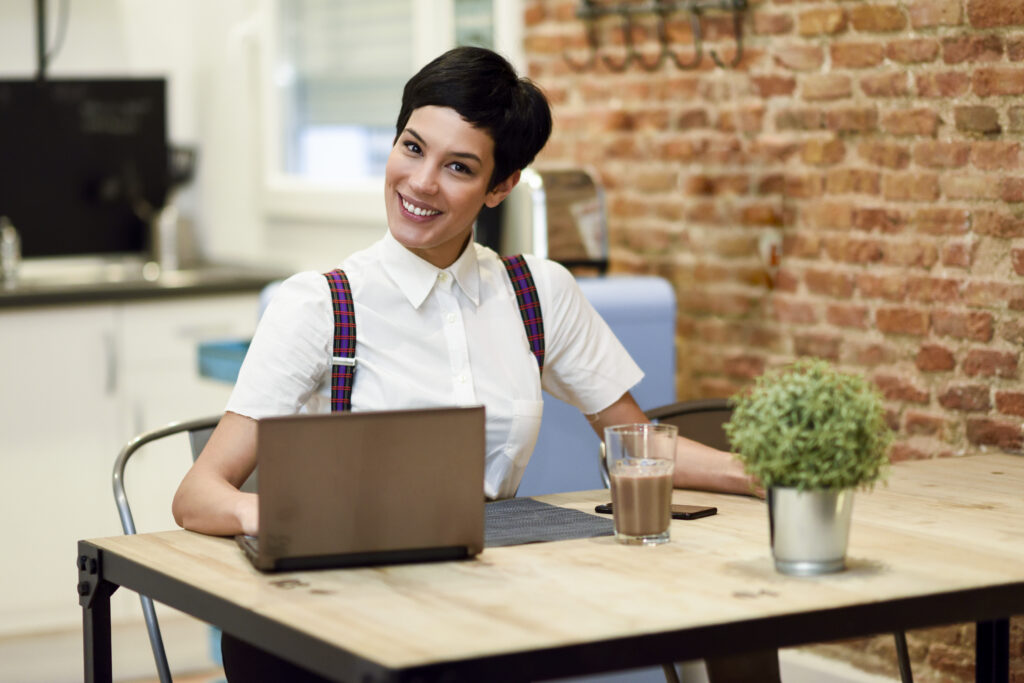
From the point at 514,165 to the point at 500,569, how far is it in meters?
0.76

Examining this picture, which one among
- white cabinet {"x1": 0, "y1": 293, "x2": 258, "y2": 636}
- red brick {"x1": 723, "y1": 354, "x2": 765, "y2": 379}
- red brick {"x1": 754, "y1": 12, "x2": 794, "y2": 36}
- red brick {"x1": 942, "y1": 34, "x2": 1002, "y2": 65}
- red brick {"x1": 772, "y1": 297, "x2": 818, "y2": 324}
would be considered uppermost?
red brick {"x1": 754, "y1": 12, "x2": 794, "y2": 36}

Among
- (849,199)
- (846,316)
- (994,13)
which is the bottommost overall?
(846,316)

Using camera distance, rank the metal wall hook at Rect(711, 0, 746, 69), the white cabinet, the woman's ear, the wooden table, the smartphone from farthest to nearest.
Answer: the white cabinet
the metal wall hook at Rect(711, 0, 746, 69)
the woman's ear
the smartphone
the wooden table

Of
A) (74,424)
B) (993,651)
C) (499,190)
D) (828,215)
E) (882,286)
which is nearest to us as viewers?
(993,651)

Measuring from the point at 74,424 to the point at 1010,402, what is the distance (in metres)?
2.58

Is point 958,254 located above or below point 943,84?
below

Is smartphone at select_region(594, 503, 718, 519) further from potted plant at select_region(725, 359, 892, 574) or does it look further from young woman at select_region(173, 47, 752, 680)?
potted plant at select_region(725, 359, 892, 574)

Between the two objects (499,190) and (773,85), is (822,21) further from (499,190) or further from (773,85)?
(499,190)

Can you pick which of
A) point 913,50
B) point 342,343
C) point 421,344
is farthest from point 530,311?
point 913,50

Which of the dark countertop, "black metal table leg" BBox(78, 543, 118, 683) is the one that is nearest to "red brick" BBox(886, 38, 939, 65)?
"black metal table leg" BBox(78, 543, 118, 683)

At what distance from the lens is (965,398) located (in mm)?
2715

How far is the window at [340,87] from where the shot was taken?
428 centimetres

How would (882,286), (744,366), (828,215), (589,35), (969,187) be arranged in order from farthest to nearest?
(589,35) < (744,366) < (828,215) < (882,286) < (969,187)

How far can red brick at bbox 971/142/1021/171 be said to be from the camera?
2.57 meters
